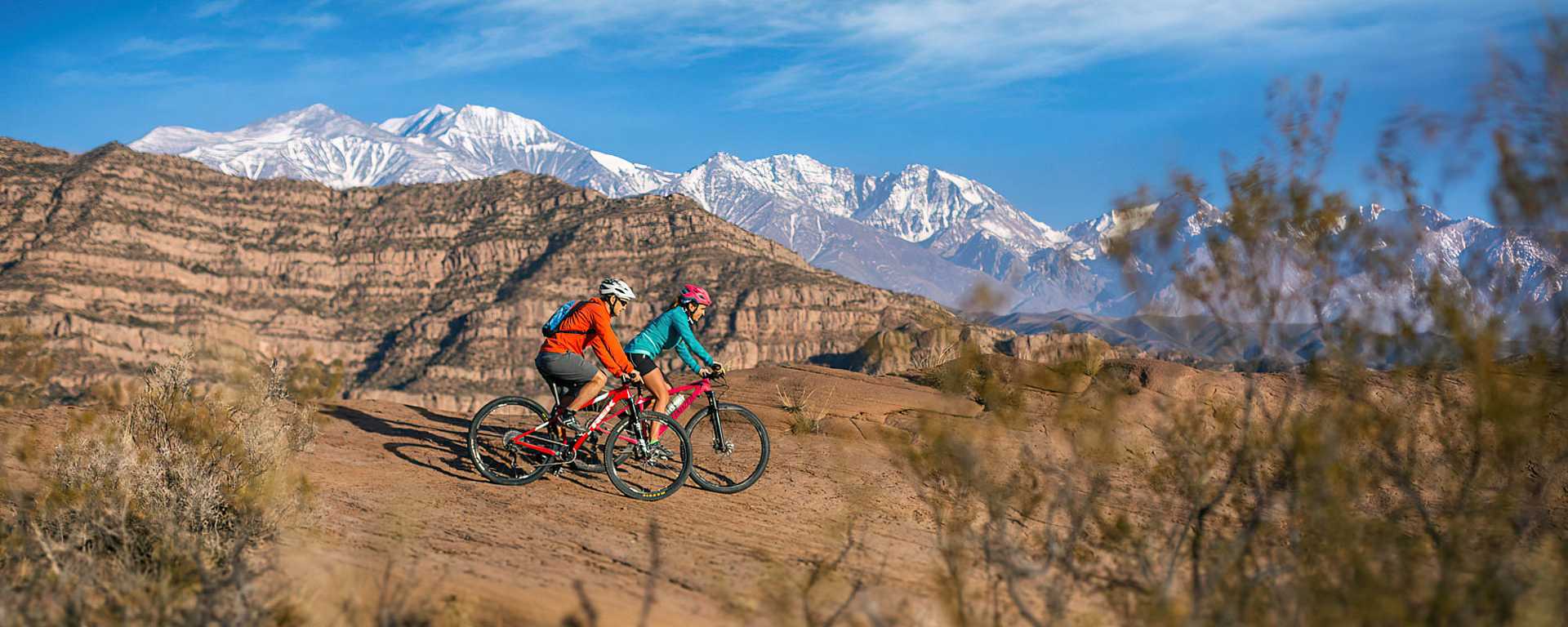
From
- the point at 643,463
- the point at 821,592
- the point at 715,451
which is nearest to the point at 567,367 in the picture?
the point at 643,463

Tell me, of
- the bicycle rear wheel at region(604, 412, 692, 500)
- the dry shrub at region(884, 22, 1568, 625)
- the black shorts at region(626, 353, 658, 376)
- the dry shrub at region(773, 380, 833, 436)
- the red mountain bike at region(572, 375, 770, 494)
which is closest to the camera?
the dry shrub at region(884, 22, 1568, 625)

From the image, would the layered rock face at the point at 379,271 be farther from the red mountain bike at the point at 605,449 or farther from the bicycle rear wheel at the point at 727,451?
the red mountain bike at the point at 605,449

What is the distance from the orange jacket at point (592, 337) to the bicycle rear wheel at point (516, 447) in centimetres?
69

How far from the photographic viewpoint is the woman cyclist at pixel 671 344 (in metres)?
9.65

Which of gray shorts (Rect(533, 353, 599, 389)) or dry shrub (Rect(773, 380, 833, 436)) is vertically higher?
gray shorts (Rect(533, 353, 599, 389))

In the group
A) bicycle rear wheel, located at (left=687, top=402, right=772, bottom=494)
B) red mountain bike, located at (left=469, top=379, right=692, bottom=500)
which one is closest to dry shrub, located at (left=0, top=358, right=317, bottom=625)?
red mountain bike, located at (left=469, top=379, right=692, bottom=500)

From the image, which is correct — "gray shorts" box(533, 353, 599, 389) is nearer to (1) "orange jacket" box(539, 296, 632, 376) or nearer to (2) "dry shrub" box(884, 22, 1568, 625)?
(1) "orange jacket" box(539, 296, 632, 376)

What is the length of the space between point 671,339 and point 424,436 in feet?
16.2

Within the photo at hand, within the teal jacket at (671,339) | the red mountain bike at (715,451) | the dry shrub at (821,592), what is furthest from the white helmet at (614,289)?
the dry shrub at (821,592)

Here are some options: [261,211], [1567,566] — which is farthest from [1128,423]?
[261,211]

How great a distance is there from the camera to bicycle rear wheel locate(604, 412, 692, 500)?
930 cm

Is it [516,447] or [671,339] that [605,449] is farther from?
[671,339]

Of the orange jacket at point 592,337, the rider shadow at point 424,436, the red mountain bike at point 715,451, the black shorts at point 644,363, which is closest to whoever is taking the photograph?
the orange jacket at point 592,337

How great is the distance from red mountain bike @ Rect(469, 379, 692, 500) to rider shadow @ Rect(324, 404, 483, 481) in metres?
0.44
